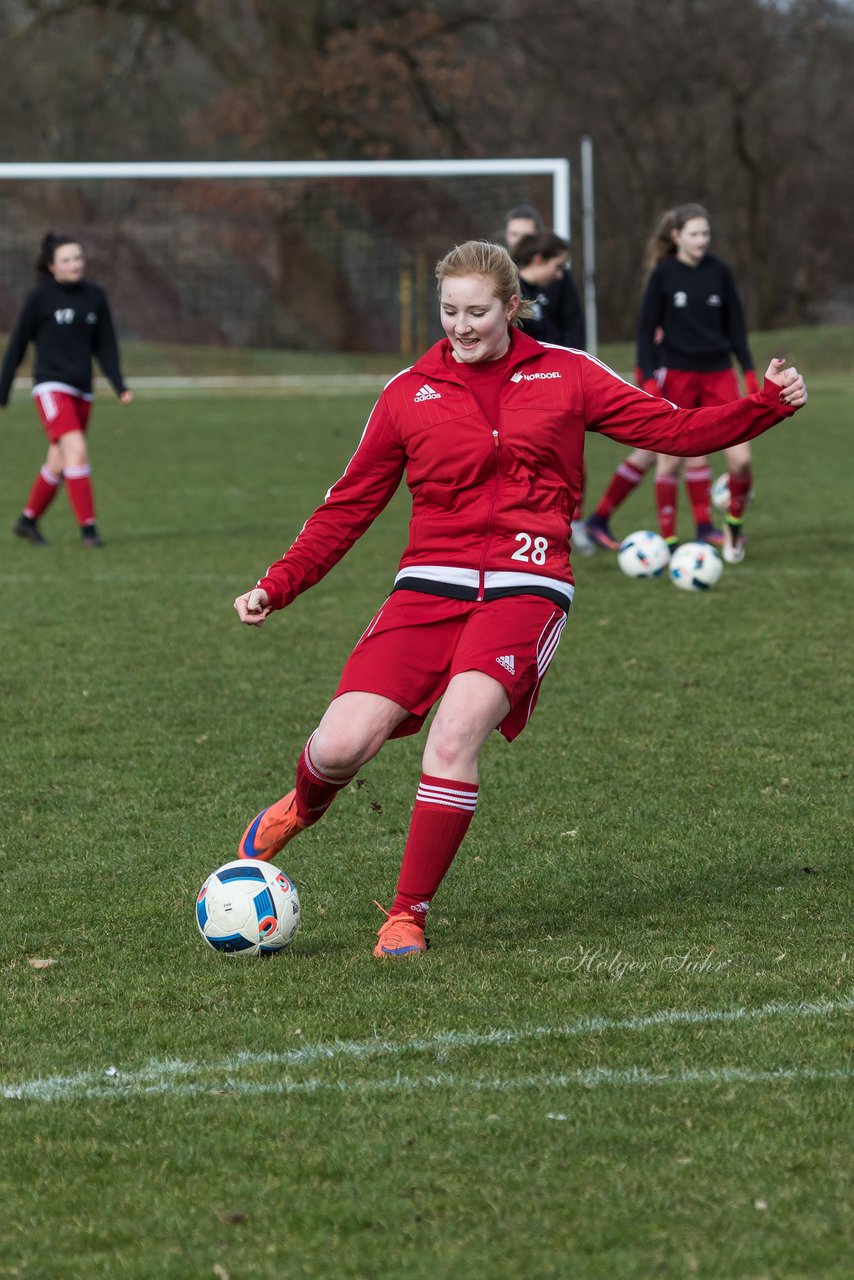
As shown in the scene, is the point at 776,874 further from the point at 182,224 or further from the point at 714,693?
the point at 182,224

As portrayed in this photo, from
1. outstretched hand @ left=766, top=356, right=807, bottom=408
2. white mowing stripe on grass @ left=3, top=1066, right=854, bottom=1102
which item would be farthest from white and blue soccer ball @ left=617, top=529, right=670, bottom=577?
white mowing stripe on grass @ left=3, top=1066, right=854, bottom=1102

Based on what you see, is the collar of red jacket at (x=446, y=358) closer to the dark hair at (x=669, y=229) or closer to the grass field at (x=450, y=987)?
the grass field at (x=450, y=987)

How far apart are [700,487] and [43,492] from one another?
4422 millimetres

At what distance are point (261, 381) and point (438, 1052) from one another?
25056 millimetres

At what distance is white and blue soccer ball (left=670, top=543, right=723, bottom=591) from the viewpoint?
9.62 m

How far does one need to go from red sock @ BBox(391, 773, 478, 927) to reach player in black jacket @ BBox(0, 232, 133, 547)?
7441 mm

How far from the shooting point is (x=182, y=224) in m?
27.1

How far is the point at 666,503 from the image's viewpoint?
1072 centimetres

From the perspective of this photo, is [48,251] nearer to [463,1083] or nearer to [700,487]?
[700,487]

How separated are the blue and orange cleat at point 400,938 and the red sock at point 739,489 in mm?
6633

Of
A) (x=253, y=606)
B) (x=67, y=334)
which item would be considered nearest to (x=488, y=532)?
(x=253, y=606)

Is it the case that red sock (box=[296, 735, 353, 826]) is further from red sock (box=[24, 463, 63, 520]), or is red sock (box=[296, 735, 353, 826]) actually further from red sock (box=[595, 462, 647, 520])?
red sock (box=[24, 463, 63, 520])

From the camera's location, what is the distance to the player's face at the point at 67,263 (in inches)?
438

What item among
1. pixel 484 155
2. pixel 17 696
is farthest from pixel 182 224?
pixel 17 696
